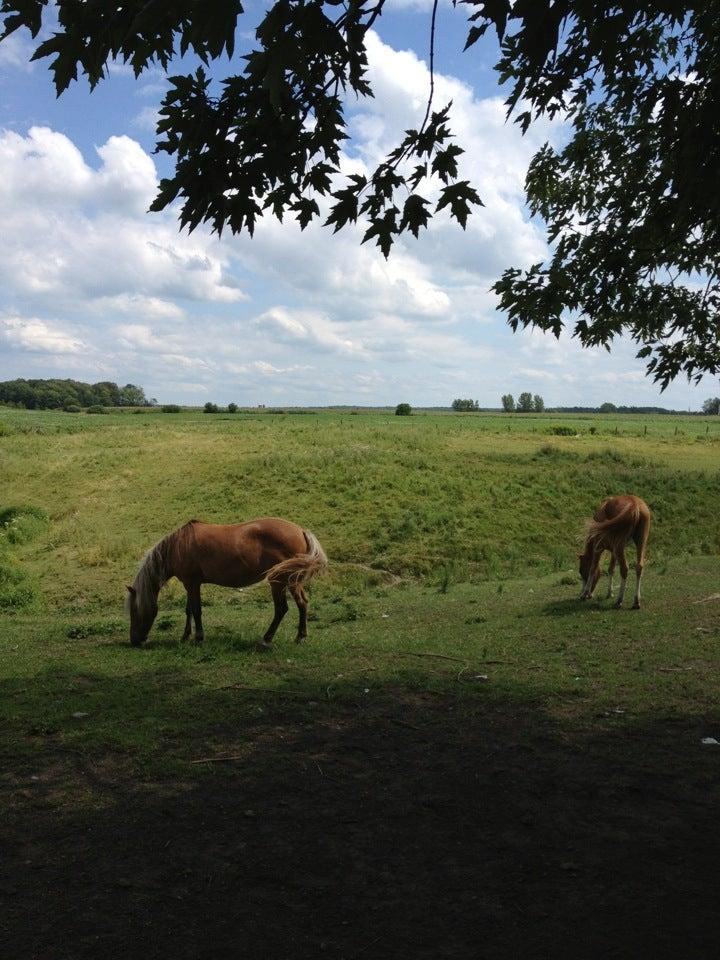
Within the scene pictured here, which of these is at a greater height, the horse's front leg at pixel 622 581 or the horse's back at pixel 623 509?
the horse's back at pixel 623 509

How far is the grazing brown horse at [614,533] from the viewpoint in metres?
14.5

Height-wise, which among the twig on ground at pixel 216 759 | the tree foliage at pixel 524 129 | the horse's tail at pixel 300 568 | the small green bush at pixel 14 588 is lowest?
the small green bush at pixel 14 588

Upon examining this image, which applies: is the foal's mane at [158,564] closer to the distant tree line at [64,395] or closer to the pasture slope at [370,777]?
the pasture slope at [370,777]

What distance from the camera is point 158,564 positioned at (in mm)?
12664

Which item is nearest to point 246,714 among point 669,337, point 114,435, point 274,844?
point 274,844

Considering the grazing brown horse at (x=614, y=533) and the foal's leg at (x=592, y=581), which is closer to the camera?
the grazing brown horse at (x=614, y=533)

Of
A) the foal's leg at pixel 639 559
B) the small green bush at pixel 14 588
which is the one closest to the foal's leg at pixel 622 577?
the foal's leg at pixel 639 559

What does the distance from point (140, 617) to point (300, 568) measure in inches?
113

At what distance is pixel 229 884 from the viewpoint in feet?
15.3

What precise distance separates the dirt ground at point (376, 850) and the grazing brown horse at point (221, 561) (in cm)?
470

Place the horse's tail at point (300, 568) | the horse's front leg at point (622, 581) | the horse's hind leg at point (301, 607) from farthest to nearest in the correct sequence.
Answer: the horse's front leg at point (622, 581) → the horse's hind leg at point (301, 607) → the horse's tail at point (300, 568)

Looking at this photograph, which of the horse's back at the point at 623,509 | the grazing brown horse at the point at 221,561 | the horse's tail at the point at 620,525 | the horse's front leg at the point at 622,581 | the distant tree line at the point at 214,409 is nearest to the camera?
the grazing brown horse at the point at 221,561

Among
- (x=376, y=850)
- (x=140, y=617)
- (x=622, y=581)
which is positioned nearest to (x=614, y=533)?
(x=622, y=581)

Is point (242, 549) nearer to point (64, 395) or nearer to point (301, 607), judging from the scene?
point (301, 607)
